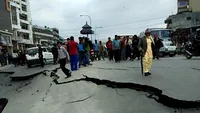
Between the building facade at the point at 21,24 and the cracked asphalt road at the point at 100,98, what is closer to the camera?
the cracked asphalt road at the point at 100,98

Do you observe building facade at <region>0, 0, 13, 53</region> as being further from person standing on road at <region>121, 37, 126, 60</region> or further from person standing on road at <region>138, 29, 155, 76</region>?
person standing on road at <region>138, 29, 155, 76</region>

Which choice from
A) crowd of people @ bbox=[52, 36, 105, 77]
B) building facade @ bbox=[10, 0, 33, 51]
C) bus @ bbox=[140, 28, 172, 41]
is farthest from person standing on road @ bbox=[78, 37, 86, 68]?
building facade @ bbox=[10, 0, 33, 51]

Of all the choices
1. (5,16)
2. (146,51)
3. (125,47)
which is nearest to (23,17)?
(5,16)

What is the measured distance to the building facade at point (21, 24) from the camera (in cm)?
5869

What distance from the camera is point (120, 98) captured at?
22.0ft

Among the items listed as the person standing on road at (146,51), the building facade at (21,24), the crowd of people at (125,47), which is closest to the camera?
the person standing on road at (146,51)

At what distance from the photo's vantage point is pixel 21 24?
67125 mm

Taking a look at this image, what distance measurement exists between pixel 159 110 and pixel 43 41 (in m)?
97.8

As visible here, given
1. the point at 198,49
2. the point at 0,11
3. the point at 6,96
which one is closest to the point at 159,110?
the point at 6,96

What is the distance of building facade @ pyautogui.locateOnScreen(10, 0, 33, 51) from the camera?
58688 mm

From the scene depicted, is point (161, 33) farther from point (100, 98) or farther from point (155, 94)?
point (155, 94)

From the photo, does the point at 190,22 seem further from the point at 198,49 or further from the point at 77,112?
the point at 77,112

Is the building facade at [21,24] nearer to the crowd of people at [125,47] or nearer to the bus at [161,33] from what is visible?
the bus at [161,33]

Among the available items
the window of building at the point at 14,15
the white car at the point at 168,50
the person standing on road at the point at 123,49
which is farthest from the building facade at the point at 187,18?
the window of building at the point at 14,15
